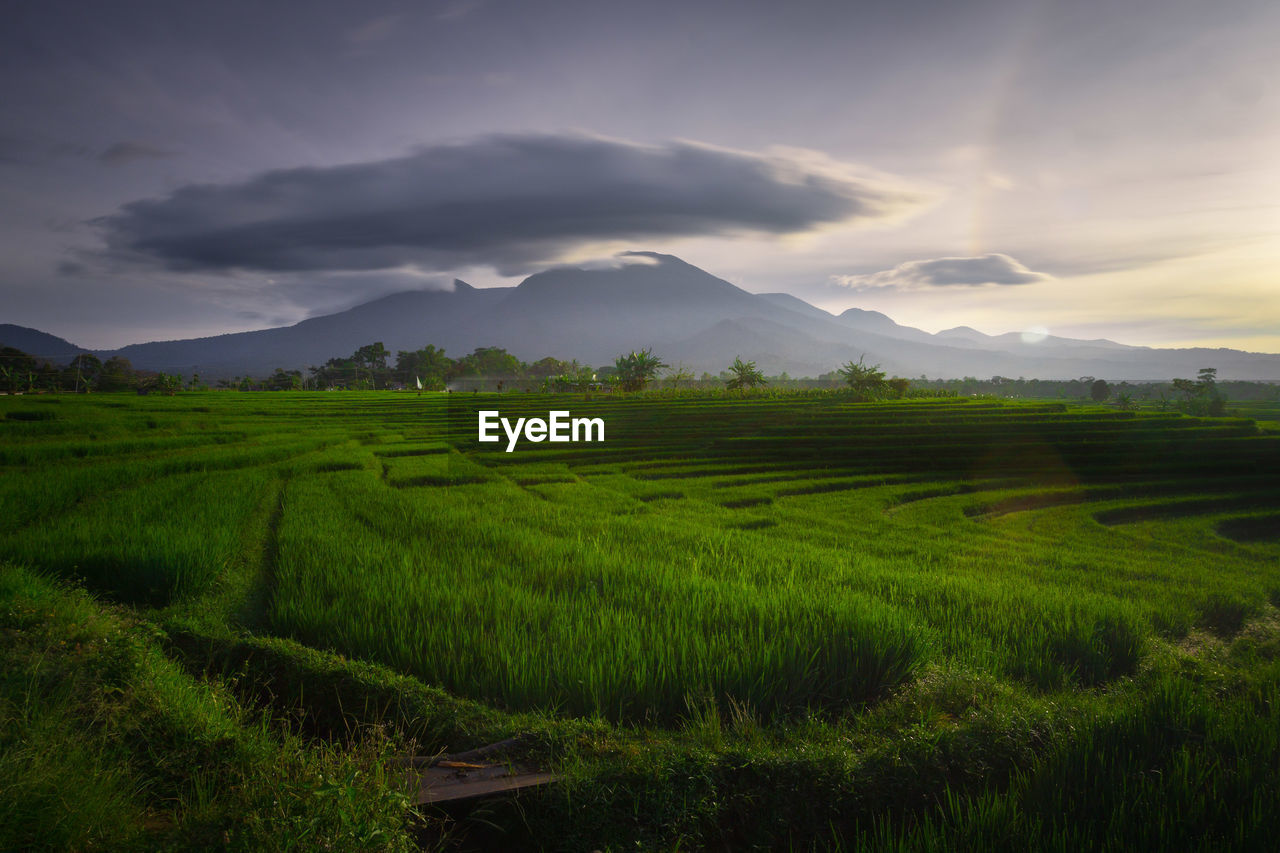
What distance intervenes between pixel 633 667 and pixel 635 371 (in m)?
46.8

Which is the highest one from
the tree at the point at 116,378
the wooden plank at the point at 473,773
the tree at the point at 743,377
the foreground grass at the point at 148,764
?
the tree at the point at 743,377

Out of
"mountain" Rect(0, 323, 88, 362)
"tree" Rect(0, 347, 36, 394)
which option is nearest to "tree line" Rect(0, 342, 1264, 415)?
"tree" Rect(0, 347, 36, 394)

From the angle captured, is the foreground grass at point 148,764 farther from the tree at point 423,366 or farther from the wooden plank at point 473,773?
the tree at point 423,366

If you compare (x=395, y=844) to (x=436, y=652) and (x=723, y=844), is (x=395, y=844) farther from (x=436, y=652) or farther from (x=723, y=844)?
(x=436, y=652)

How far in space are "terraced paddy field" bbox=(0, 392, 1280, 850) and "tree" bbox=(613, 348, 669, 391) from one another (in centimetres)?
3825

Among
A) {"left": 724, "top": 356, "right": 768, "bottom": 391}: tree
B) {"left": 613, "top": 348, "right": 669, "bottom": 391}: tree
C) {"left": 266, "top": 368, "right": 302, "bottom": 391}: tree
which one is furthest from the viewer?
{"left": 266, "top": 368, "right": 302, "bottom": 391}: tree

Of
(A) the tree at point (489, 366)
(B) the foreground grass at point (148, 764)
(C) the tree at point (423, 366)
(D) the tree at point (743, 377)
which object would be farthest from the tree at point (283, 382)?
(B) the foreground grass at point (148, 764)

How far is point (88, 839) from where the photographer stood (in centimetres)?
211

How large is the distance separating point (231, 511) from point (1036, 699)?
981 cm

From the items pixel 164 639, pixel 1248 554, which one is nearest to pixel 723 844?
pixel 164 639

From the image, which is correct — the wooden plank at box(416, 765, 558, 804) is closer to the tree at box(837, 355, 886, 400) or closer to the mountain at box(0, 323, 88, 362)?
the tree at box(837, 355, 886, 400)

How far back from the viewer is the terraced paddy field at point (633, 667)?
8.27 feet

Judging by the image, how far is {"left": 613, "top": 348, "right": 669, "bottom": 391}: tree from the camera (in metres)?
49.3

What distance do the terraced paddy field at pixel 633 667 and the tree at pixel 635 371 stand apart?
1506 inches
